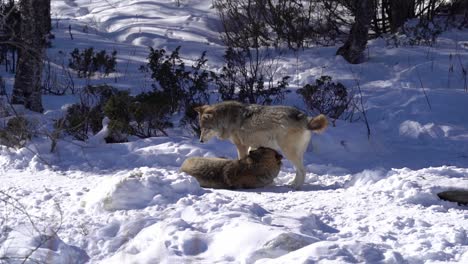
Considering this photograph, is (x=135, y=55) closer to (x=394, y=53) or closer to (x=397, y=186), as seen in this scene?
(x=394, y=53)

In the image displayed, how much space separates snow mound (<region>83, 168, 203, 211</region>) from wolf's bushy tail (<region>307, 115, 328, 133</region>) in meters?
1.67

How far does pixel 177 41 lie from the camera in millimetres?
17891

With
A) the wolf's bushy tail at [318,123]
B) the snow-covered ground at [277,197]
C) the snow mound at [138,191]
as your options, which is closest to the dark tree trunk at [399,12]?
the snow-covered ground at [277,197]

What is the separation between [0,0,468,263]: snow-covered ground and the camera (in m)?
5.78

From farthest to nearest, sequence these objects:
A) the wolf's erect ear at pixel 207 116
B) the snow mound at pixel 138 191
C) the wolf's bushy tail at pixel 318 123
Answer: the wolf's erect ear at pixel 207 116 < the wolf's bushy tail at pixel 318 123 < the snow mound at pixel 138 191

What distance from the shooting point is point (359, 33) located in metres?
15.0

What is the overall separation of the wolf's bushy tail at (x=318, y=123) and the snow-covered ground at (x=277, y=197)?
0.68 metres

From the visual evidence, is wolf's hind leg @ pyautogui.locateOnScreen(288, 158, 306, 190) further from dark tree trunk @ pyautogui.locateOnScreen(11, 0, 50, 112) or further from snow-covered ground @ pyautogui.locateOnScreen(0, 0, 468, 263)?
dark tree trunk @ pyautogui.locateOnScreen(11, 0, 50, 112)

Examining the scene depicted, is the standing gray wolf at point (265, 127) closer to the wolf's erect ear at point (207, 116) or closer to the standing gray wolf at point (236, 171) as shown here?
the wolf's erect ear at point (207, 116)

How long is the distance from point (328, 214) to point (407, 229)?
34.3 inches

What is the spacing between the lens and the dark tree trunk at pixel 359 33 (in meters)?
14.8

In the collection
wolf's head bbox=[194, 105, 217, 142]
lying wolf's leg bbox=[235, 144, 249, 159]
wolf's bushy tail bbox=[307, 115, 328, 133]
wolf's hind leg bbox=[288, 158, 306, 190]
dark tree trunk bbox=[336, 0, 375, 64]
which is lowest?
wolf's hind leg bbox=[288, 158, 306, 190]

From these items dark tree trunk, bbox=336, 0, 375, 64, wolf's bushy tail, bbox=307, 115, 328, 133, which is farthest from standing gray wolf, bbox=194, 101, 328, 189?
dark tree trunk, bbox=336, 0, 375, 64

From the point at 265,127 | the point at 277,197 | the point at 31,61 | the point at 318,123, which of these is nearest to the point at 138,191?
the point at 277,197
